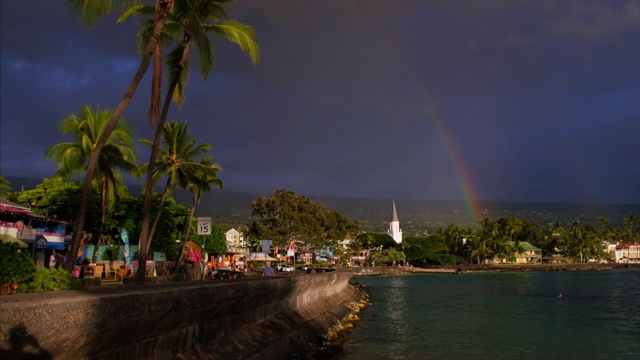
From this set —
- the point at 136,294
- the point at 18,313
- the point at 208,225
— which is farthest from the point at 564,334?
the point at 18,313

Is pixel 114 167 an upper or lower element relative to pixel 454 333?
upper

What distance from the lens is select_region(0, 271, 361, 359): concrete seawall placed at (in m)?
5.92

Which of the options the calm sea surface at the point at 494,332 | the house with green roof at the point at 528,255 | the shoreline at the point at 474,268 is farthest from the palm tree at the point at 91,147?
the house with green roof at the point at 528,255

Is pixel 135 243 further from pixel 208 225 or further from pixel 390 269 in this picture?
pixel 390 269

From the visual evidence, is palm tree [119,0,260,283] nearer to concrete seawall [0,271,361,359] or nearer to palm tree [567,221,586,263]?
concrete seawall [0,271,361,359]

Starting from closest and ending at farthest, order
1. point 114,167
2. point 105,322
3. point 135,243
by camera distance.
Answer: point 105,322
point 114,167
point 135,243

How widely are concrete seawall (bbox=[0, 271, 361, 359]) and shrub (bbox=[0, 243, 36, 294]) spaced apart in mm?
2424

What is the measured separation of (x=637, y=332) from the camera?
27266 mm

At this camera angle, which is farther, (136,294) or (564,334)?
(564,334)

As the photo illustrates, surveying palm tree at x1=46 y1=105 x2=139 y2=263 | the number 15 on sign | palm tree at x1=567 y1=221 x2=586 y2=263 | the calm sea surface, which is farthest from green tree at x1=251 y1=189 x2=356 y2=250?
palm tree at x1=567 y1=221 x2=586 y2=263

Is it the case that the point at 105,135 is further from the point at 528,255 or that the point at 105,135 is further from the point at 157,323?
the point at 528,255

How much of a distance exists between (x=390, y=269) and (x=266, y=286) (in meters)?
127

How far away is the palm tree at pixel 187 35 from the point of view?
1838cm

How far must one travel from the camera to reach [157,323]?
28.6 ft
